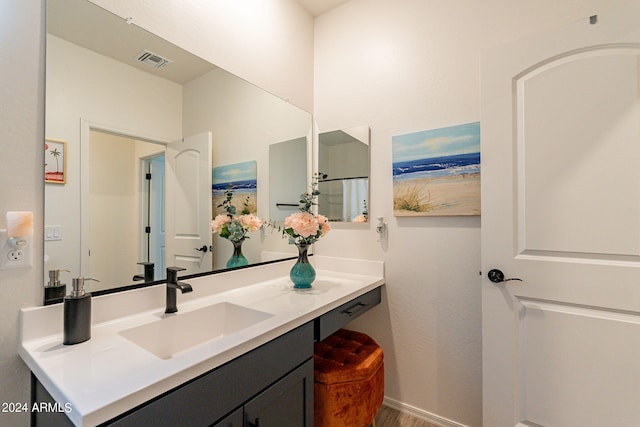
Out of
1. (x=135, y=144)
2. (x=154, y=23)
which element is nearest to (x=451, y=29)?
(x=154, y=23)

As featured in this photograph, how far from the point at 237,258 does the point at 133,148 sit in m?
0.74

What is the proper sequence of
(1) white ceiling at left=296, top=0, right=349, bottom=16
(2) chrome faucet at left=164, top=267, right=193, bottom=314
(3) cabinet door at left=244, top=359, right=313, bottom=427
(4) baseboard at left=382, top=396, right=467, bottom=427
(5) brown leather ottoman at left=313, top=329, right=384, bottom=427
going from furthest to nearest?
(1) white ceiling at left=296, top=0, right=349, bottom=16
(4) baseboard at left=382, top=396, right=467, bottom=427
(5) brown leather ottoman at left=313, top=329, right=384, bottom=427
(2) chrome faucet at left=164, top=267, right=193, bottom=314
(3) cabinet door at left=244, top=359, right=313, bottom=427

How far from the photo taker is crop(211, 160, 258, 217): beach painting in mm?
1588

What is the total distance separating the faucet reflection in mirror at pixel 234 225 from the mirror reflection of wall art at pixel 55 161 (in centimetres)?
65

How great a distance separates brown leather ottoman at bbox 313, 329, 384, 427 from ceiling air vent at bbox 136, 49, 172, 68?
5.24 ft

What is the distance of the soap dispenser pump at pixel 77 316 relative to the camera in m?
0.92

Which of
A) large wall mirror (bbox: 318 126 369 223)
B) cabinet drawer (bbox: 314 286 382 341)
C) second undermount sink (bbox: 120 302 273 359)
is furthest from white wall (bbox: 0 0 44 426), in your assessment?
large wall mirror (bbox: 318 126 369 223)

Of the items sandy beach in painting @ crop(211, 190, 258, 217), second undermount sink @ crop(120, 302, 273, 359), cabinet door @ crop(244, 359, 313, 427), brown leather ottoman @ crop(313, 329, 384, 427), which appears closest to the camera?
cabinet door @ crop(244, 359, 313, 427)

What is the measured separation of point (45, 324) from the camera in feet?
3.13

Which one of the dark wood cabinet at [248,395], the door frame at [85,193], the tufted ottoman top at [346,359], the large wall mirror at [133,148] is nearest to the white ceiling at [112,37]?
the large wall mirror at [133,148]

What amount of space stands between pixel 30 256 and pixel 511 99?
2019 mm

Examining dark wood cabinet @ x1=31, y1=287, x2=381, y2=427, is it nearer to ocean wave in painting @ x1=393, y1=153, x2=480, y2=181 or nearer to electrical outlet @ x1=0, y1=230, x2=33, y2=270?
electrical outlet @ x1=0, y1=230, x2=33, y2=270

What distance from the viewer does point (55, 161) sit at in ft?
3.36

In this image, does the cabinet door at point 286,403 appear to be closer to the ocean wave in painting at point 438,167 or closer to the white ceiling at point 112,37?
the ocean wave in painting at point 438,167
